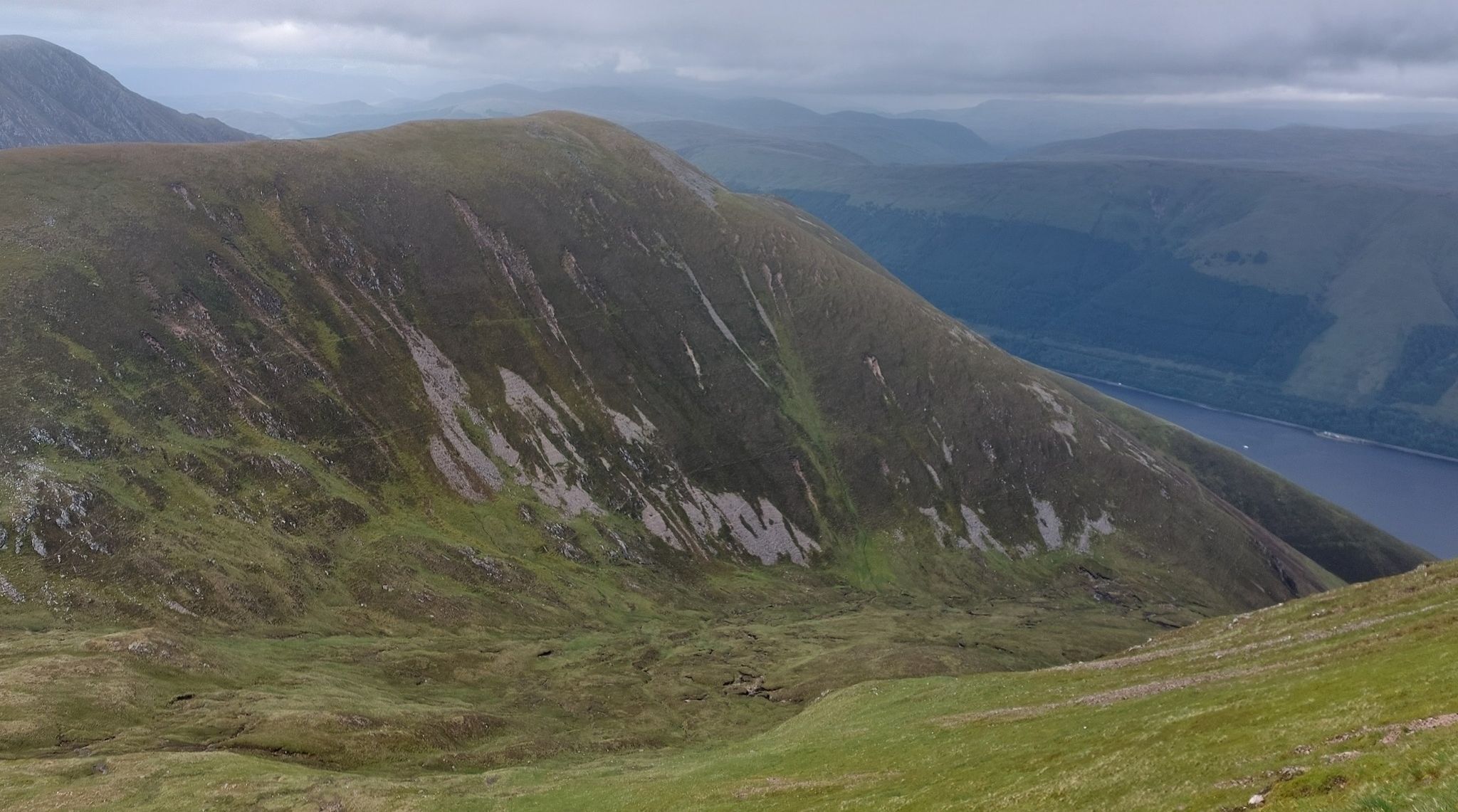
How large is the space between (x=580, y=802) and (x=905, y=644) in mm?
97015

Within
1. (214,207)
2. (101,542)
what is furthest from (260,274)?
(101,542)

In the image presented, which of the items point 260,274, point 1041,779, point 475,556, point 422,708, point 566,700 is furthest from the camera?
point 260,274

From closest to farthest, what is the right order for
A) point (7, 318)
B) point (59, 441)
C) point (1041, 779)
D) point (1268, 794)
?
1. point (1268, 794)
2. point (1041, 779)
3. point (59, 441)
4. point (7, 318)

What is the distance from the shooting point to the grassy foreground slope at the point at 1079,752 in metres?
29.4

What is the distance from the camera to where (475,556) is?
523 ft

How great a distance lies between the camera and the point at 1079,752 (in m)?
44.9

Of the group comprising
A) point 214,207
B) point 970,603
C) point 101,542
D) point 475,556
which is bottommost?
point 970,603

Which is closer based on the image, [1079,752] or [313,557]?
[1079,752]

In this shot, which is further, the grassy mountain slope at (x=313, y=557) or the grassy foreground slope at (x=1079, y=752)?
the grassy mountain slope at (x=313, y=557)

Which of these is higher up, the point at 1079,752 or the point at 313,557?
the point at 1079,752

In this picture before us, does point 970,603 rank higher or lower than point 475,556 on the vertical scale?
lower

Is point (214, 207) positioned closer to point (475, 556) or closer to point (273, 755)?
point (475, 556)

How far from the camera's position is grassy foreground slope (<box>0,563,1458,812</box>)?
96.5 ft

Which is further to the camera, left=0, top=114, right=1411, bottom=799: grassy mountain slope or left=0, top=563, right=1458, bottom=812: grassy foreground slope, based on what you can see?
left=0, top=114, right=1411, bottom=799: grassy mountain slope
